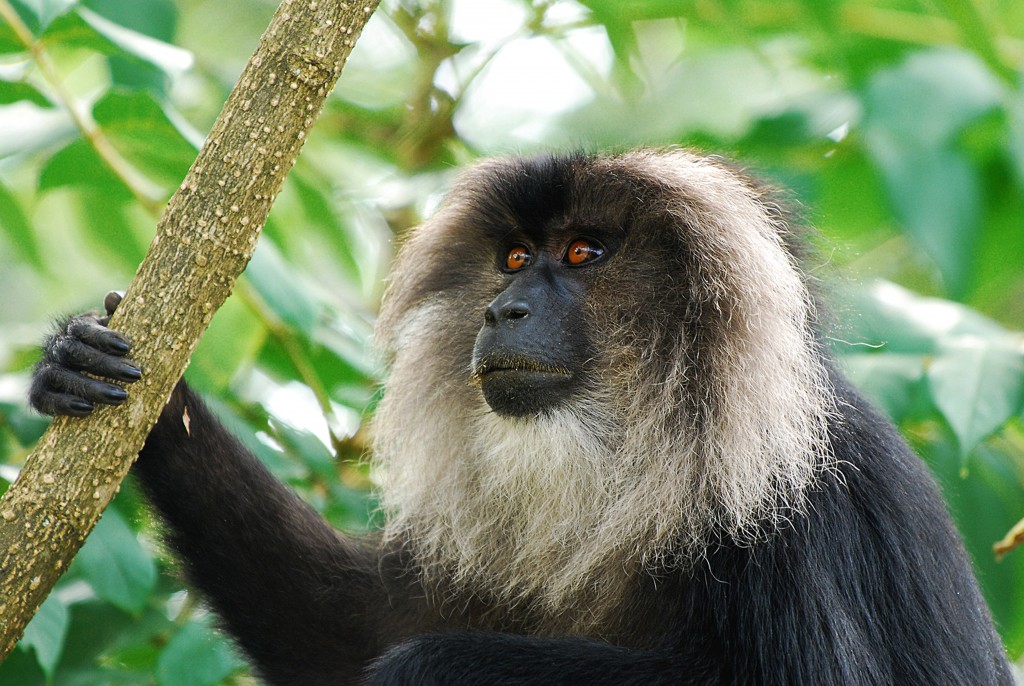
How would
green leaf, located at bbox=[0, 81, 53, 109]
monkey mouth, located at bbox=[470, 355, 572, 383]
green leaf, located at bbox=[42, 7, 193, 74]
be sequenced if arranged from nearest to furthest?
green leaf, located at bbox=[42, 7, 193, 74] < green leaf, located at bbox=[0, 81, 53, 109] < monkey mouth, located at bbox=[470, 355, 572, 383]

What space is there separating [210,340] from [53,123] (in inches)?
28.7

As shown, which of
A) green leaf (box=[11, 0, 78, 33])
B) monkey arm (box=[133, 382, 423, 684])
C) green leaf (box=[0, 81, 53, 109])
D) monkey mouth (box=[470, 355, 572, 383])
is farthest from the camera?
monkey arm (box=[133, 382, 423, 684])

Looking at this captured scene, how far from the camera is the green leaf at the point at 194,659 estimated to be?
298 cm

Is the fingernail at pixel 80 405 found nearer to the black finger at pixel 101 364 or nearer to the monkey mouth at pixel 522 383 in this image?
the black finger at pixel 101 364

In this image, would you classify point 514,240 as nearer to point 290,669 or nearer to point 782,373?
point 782,373

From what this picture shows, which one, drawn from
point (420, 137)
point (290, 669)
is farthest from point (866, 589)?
point (420, 137)

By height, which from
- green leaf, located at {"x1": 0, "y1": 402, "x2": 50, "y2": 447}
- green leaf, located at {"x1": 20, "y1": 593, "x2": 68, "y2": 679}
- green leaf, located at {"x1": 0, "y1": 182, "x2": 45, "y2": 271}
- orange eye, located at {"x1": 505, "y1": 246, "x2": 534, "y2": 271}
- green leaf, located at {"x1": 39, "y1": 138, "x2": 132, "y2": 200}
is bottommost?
green leaf, located at {"x1": 20, "y1": 593, "x2": 68, "y2": 679}

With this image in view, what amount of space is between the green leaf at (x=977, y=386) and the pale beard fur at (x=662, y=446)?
0.94 feet

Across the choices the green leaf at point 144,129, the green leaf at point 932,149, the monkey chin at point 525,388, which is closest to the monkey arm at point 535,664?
the monkey chin at point 525,388

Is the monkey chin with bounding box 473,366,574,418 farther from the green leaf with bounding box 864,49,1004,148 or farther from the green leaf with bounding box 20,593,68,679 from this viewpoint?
the green leaf with bounding box 864,49,1004,148

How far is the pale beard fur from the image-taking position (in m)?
2.79

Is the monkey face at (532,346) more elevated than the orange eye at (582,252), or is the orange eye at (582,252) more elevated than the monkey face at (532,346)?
the orange eye at (582,252)

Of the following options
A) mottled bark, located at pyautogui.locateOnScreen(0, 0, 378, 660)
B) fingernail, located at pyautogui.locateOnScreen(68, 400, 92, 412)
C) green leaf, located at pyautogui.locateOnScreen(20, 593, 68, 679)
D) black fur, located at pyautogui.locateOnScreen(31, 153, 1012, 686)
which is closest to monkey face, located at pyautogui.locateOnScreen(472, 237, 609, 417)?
black fur, located at pyautogui.locateOnScreen(31, 153, 1012, 686)

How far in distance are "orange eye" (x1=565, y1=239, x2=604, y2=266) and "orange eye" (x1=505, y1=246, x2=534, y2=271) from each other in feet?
0.44
